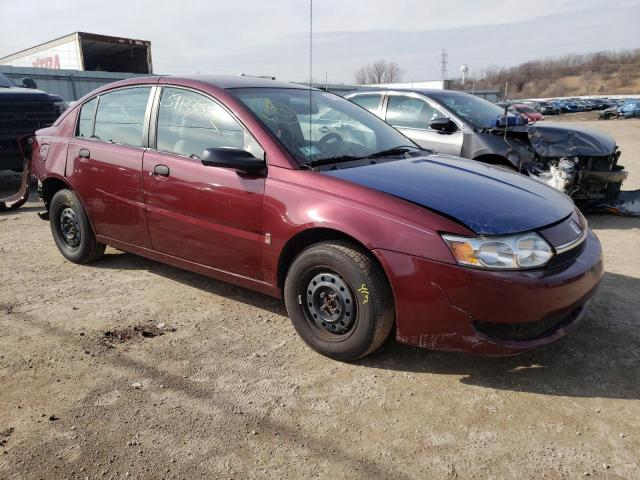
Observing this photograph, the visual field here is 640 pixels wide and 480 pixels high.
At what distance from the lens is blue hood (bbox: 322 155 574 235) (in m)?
2.74

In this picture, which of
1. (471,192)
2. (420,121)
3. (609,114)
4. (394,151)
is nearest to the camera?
(471,192)

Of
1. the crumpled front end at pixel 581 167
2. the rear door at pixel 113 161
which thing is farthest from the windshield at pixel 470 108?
the rear door at pixel 113 161

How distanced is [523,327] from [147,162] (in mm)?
2799

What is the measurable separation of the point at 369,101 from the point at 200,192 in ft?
14.7

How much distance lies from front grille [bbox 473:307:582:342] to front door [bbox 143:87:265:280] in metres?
1.45

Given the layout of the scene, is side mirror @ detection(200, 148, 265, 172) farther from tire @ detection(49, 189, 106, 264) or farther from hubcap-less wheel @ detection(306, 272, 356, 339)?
tire @ detection(49, 189, 106, 264)

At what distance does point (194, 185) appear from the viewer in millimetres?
3533

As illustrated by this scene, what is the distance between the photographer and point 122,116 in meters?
4.20

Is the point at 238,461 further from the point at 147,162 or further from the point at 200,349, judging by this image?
the point at 147,162

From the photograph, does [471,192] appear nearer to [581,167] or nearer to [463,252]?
[463,252]

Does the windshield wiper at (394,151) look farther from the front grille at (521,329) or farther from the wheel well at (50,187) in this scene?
the wheel well at (50,187)

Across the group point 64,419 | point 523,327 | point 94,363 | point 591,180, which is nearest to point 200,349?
point 94,363

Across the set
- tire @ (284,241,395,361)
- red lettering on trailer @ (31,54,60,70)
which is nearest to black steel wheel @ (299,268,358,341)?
tire @ (284,241,395,361)

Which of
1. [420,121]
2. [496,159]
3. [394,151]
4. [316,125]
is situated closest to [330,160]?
[316,125]
